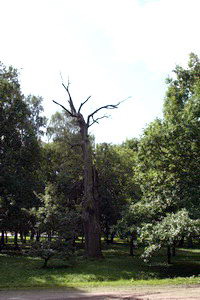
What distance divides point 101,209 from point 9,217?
9989mm

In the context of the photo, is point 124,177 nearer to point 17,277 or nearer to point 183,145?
point 183,145

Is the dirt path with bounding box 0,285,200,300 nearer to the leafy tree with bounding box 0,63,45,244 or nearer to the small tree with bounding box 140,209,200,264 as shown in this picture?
the small tree with bounding box 140,209,200,264

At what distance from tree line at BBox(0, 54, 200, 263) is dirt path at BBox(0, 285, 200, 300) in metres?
3.37

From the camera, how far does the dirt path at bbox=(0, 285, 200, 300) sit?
368 inches

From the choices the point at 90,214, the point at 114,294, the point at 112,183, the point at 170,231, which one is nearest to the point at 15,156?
the point at 90,214

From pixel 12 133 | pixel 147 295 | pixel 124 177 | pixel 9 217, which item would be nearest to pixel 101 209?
pixel 124 177

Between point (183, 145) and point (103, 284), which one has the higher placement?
point (183, 145)

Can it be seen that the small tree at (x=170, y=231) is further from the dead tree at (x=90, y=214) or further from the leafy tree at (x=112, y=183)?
the leafy tree at (x=112, y=183)

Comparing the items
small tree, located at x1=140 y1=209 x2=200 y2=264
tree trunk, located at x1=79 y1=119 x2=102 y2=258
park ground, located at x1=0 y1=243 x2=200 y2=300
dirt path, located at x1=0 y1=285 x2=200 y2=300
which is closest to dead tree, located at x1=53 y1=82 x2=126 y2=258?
tree trunk, located at x1=79 y1=119 x2=102 y2=258

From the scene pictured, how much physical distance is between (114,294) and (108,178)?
22419mm

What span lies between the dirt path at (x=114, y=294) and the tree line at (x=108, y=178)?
337 centimetres

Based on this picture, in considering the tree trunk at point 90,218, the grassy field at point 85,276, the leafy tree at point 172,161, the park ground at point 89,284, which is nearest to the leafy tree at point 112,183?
the tree trunk at point 90,218

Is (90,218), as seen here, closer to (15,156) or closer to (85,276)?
(85,276)

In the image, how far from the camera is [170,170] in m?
18.0
